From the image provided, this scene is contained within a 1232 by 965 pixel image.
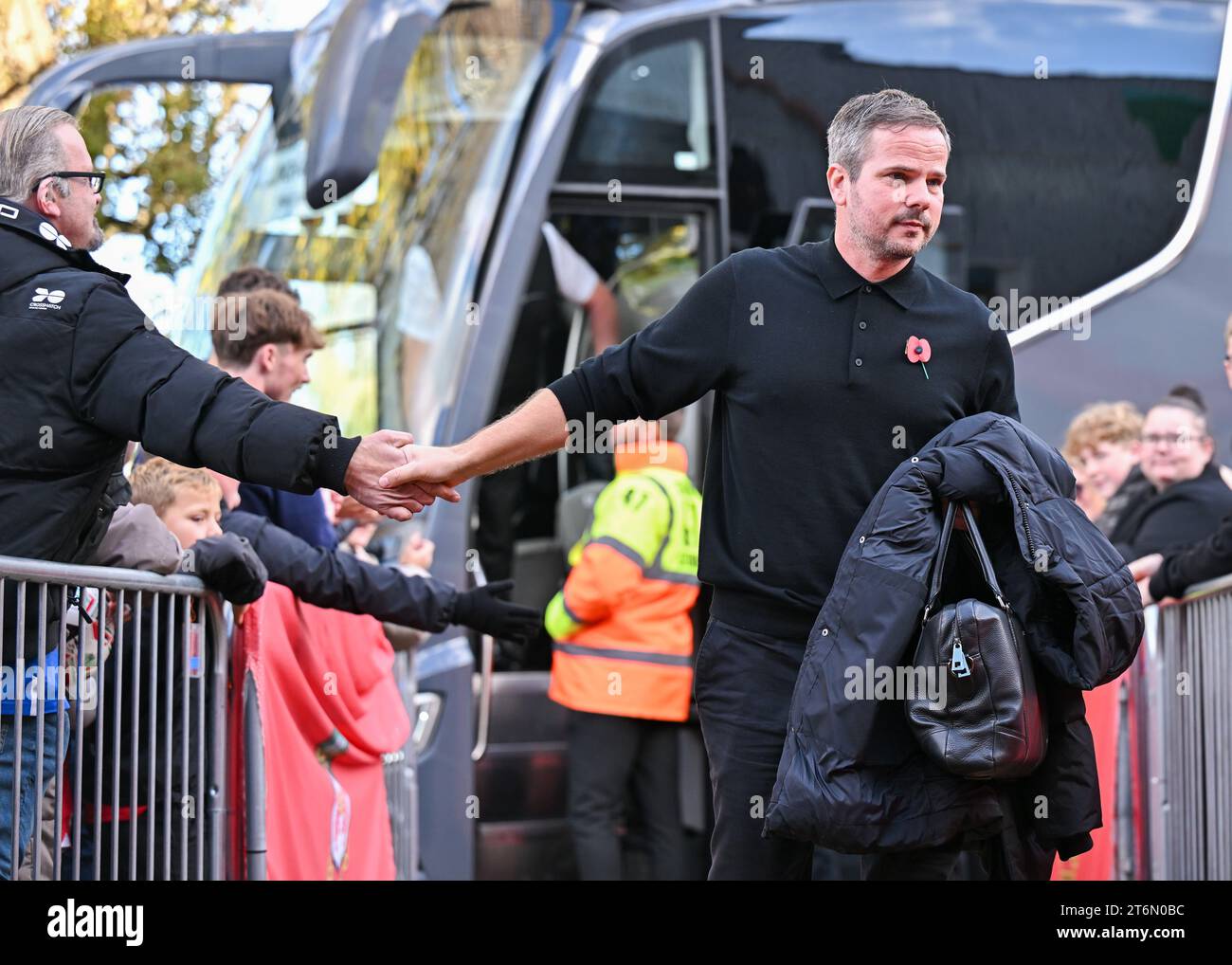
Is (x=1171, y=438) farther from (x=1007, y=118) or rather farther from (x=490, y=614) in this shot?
(x=490, y=614)

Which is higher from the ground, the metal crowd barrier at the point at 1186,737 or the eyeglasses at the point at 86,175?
the eyeglasses at the point at 86,175

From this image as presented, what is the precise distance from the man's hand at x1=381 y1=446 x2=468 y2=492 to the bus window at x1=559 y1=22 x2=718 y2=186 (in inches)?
113

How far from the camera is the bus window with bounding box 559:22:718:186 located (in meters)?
7.04

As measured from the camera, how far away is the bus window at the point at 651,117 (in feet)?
23.1

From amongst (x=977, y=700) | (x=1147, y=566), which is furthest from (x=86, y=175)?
(x=1147, y=566)

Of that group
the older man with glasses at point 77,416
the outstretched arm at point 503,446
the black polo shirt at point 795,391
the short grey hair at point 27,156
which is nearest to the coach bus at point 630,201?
the outstretched arm at point 503,446

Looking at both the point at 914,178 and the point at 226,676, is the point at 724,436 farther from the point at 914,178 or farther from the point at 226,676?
the point at 226,676

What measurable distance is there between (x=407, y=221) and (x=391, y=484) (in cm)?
289

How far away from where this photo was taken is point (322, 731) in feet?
17.3

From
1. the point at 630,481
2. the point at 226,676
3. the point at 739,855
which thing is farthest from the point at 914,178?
the point at 630,481

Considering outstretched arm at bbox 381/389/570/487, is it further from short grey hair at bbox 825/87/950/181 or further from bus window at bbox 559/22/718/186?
bus window at bbox 559/22/718/186

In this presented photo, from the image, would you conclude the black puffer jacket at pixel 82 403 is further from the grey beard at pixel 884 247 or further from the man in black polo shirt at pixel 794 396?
the grey beard at pixel 884 247

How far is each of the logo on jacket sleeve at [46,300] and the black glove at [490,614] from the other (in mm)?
1956

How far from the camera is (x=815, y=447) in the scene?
374cm
